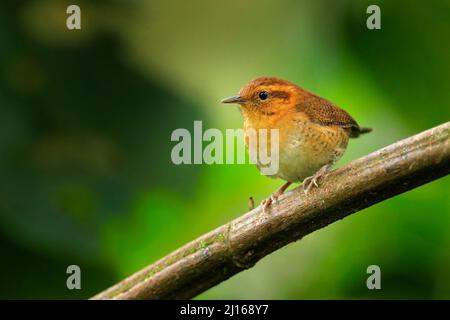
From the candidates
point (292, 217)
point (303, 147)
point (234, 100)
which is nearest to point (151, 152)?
point (234, 100)

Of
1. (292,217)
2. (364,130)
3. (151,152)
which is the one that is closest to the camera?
(292,217)

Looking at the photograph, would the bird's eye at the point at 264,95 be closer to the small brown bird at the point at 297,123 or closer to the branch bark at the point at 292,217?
the small brown bird at the point at 297,123

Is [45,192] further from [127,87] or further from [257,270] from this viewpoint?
[257,270]

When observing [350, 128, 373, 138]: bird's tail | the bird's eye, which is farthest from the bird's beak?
[350, 128, 373, 138]: bird's tail

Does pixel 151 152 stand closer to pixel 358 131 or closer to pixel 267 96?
pixel 267 96
